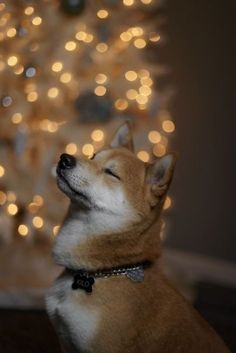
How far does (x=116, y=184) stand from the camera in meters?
1.46

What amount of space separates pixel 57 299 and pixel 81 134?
1.16 m

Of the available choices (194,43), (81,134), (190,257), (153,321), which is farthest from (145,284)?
(194,43)

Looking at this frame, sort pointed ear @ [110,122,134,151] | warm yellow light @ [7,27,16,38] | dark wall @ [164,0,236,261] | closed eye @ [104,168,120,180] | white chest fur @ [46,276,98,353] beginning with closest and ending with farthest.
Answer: white chest fur @ [46,276,98,353] → closed eye @ [104,168,120,180] → pointed ear @ [110,122,134,151] → warm yellow light @ [7,27,16,38] → dark wall @ [164,0,236,261]

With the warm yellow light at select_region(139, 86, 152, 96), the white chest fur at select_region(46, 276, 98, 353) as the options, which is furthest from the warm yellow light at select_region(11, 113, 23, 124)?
the white chest fur at select_region(46, 276, 98, 353)

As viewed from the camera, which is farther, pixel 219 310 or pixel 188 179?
pixel 188 179

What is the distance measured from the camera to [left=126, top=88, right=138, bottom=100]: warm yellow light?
8.22 feet

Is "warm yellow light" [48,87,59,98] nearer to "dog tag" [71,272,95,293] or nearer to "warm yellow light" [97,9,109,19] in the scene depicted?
"warm yellow light" [97,9,109,19]

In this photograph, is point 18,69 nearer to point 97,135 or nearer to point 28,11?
point 28,11

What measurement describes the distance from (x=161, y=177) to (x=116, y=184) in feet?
0.36

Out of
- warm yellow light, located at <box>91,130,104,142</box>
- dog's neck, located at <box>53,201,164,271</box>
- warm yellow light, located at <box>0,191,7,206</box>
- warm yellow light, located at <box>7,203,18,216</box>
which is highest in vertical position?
warm yellow light, located at <box>91,130,104,142</box>

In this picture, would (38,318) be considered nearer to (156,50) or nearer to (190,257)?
(190,257)

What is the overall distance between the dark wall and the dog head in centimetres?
164

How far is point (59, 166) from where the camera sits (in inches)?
56.6

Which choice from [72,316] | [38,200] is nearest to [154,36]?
[38,200]
